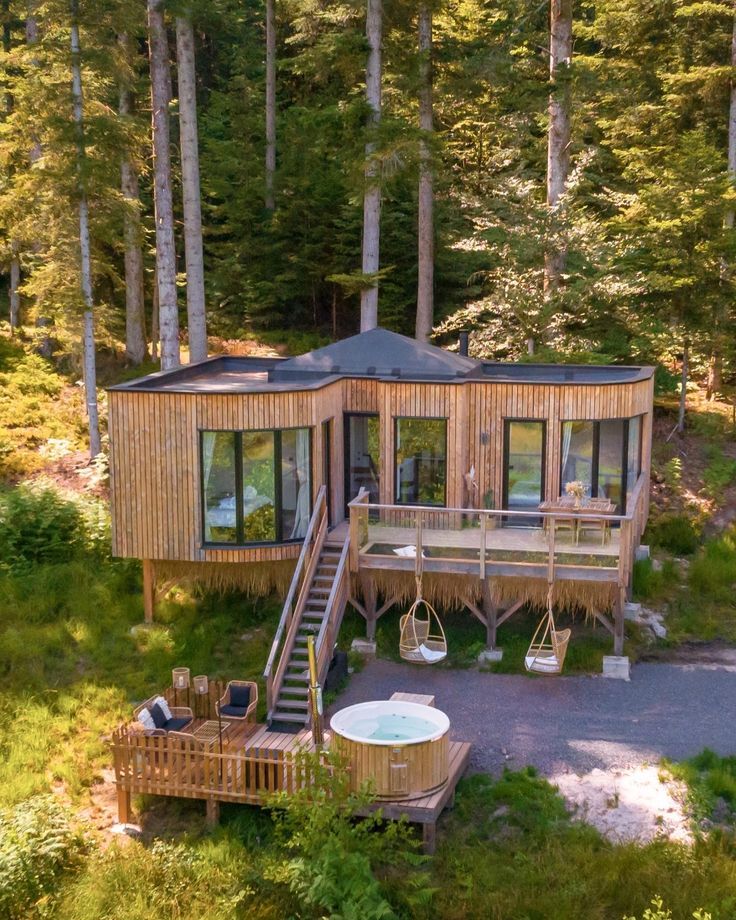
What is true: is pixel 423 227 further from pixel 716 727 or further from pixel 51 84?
pixel 716 727

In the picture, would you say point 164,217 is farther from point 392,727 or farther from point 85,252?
point 392,727

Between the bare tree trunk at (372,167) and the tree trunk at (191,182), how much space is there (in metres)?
3.55

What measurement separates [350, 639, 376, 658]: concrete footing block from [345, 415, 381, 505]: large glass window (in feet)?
8.51

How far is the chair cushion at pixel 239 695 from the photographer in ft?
44.5

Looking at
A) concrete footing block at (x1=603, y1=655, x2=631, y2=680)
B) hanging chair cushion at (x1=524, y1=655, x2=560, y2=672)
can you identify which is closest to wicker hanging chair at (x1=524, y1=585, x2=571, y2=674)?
hanging chair cushion at (x1=524, y1=655, x2=560, y2=672)

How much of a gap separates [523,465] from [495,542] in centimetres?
169

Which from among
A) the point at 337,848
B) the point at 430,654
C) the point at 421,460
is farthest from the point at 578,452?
the point at 337,848

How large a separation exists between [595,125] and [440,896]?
24.7 meters

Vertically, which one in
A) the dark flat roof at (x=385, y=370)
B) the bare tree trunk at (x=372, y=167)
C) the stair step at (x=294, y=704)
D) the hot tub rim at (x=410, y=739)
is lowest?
the stair step at (x=294, y=704)

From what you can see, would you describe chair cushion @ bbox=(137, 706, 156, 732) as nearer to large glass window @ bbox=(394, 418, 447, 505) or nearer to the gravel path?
the gravel path

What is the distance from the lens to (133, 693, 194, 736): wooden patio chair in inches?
489

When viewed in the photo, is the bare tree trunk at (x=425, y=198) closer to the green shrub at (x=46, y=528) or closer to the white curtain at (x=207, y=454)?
the green shrub at (x=46, y=528)

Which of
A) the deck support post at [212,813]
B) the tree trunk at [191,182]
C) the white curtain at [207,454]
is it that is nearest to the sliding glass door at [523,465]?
the white curtain at [207,454]

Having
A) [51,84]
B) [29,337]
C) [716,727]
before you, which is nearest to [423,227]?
[51,84]
